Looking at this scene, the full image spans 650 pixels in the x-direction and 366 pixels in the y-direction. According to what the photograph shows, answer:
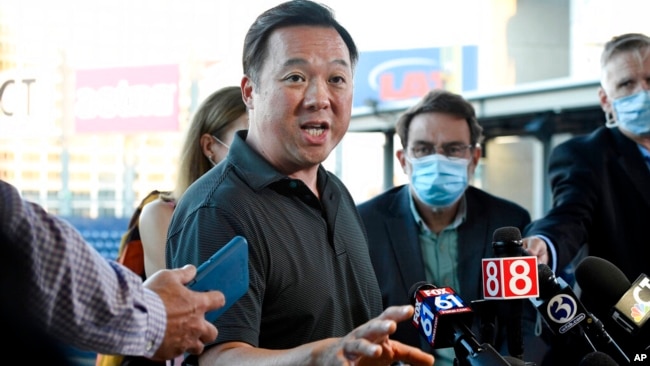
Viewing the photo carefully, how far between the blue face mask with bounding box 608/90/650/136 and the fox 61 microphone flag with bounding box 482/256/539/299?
60.9 inches

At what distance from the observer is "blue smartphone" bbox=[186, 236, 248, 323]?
67.9 inches

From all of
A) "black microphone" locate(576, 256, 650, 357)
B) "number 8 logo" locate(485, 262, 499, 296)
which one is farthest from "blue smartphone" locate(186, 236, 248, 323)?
"black microphone" locate(576, 256, 650, 357)

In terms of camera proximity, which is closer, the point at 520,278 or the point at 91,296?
the point at 91,296

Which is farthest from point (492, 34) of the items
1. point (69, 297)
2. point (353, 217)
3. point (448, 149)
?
point (69, 297)

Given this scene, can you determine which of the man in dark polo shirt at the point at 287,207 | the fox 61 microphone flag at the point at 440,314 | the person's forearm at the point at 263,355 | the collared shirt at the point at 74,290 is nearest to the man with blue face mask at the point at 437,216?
the man in dark polo shirt at the point at 287,207

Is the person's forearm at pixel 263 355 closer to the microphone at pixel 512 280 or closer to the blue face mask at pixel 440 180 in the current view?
the microphone at pixel 512 280

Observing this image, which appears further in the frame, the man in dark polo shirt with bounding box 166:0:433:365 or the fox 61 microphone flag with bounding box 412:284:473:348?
the man in dark polo shirt with bounding box 166:0:433:365

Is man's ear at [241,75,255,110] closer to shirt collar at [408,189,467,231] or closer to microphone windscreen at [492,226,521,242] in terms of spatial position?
microphone windscreen at [492,226,521,242]

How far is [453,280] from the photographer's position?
3172 mm

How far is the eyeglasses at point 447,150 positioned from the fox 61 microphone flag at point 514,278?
1.54 meters

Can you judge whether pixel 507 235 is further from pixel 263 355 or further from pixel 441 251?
pixel 441 251

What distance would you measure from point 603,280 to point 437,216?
1.26m

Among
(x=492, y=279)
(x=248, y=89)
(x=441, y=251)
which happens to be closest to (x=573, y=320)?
(x=492, y=279)

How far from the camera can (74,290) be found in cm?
144
